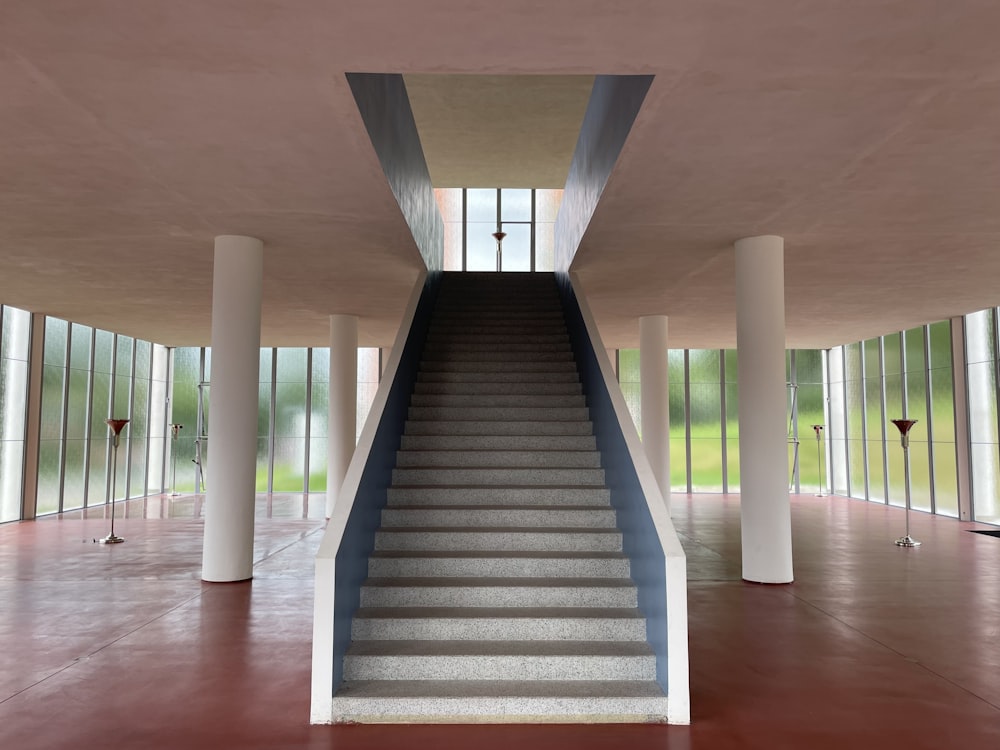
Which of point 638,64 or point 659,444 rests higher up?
point 638,64

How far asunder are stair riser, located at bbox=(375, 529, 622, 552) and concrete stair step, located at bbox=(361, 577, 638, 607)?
0.54m

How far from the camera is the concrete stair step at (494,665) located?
179 inches

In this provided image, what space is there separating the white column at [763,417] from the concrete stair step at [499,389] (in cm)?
200

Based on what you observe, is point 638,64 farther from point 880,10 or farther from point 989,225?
point 989,225

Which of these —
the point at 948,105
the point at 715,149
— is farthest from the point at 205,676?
the point at 948,105

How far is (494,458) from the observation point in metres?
7.07

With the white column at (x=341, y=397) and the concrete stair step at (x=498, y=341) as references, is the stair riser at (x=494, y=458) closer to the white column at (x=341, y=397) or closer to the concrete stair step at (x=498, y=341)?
the concrete stair step at (x=498, y=341)

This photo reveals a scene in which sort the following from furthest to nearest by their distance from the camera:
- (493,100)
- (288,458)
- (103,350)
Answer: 1. (288,458)
2. (103,350)
3. (493,100)

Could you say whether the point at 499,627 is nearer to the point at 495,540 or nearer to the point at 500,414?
the point at 495,540

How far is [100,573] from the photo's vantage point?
8.61 meters

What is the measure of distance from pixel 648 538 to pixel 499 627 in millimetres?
1158

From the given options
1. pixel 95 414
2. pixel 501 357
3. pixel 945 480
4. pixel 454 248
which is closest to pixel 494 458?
pixel 501 357

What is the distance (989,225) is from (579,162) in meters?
4.60

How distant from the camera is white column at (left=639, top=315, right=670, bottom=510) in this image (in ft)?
48.8
